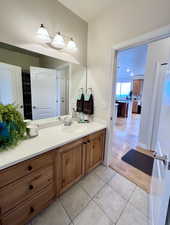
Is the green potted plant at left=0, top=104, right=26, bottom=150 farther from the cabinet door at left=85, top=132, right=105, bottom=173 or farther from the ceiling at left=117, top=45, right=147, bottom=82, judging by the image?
the ceiling at left=117, top=45, right=147, bottom=82

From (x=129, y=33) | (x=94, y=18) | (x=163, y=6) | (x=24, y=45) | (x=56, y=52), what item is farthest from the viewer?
(x=94, y=18)

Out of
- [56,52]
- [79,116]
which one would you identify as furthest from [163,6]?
[79,116]

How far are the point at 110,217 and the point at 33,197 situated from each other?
2.92 ft

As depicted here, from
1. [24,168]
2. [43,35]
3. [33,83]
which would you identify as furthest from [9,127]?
[43,35]

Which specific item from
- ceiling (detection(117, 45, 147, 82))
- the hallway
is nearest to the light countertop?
the hallway

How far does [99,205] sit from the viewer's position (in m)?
1.38

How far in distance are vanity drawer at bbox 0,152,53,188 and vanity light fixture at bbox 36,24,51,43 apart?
145cm

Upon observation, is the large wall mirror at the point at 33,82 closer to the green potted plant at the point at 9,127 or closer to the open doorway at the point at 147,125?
the green potted plant at the point at 9,127

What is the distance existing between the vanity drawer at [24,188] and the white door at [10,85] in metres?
0.87

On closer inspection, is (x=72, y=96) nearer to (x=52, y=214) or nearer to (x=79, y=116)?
(x=79, y=116)

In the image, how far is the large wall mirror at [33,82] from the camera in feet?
4.34

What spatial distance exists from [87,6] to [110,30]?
49cm

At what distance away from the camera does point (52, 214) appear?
1.26m

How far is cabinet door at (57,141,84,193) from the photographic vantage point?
133cm
